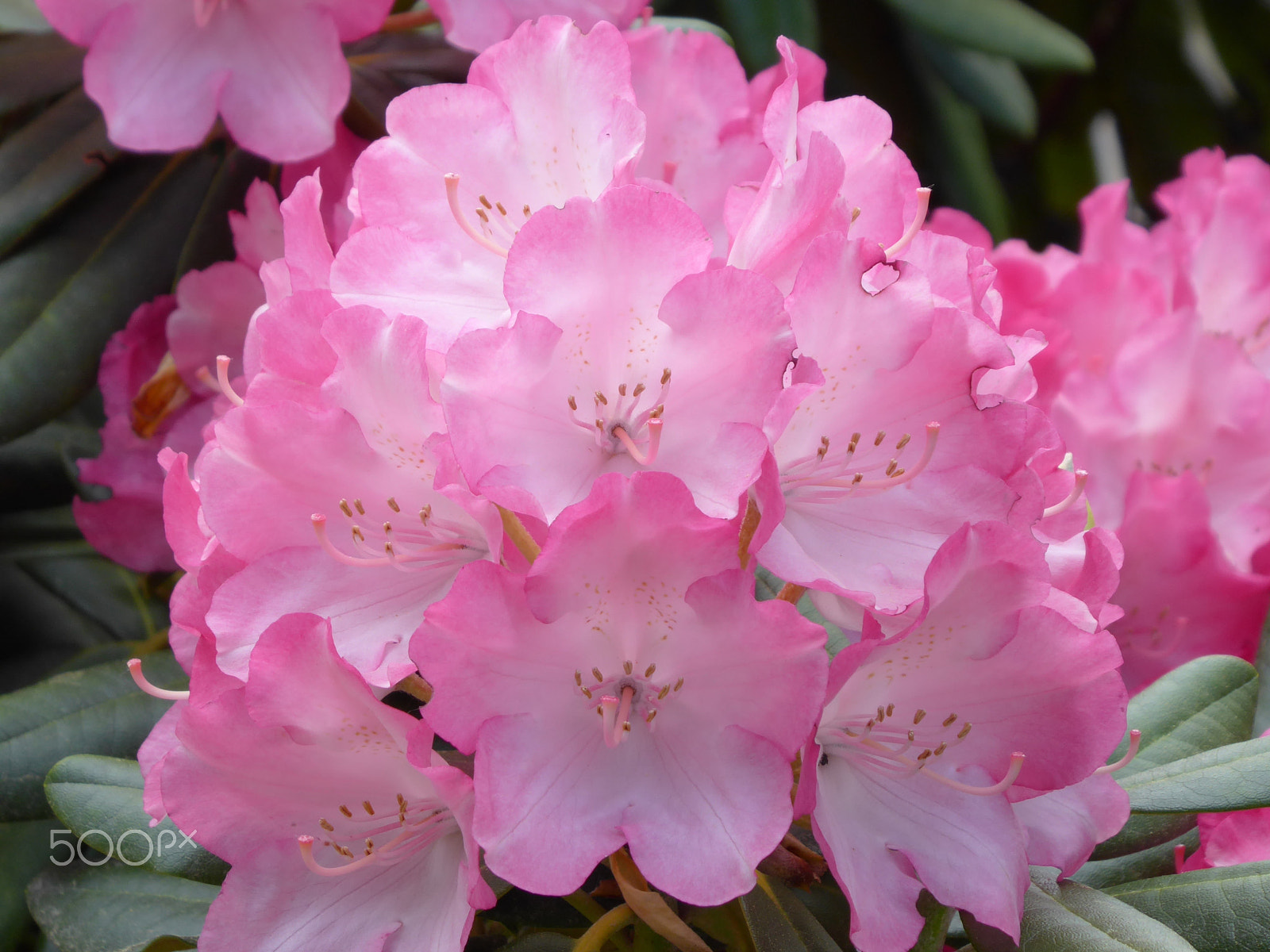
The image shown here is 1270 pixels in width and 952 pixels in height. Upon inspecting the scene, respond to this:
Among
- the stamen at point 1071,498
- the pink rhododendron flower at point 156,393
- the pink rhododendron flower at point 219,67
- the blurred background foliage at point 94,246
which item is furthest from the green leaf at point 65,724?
the stamen at point 1071,498

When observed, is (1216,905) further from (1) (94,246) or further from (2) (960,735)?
(1) (94,246)

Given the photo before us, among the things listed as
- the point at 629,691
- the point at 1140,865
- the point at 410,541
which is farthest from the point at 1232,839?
the point at 410,541

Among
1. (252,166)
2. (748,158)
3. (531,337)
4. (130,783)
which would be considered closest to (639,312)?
(531,337)

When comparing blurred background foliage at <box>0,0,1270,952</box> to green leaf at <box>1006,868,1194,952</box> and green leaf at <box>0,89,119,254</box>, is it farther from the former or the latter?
green leaf at <box>1006,868,1194,952</box>

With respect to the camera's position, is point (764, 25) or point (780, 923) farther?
point (764, 25)

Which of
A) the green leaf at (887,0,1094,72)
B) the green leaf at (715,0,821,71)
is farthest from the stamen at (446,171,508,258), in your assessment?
the green leaf at (887,0,1094,72)
